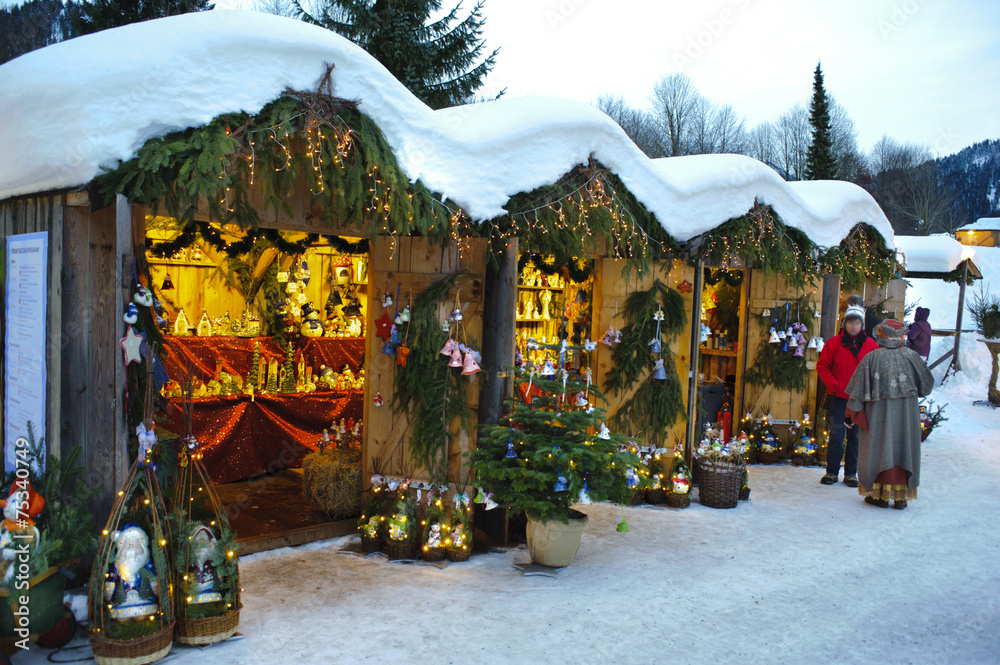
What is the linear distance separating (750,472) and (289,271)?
6.16 m

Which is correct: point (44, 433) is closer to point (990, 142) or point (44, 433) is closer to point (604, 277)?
point (604, 277)

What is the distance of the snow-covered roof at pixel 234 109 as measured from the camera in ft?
14.0

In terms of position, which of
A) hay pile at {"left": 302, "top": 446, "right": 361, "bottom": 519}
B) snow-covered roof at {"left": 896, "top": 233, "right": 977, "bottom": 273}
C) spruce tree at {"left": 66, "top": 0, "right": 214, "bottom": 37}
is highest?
spruce tree at {"left": 66, "top": 0, "right": 214, "bottom": 37}

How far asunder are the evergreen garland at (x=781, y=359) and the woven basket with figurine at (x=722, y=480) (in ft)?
8.26

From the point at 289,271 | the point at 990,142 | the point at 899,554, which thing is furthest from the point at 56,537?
the point at 990,142

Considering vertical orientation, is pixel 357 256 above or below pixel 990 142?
below

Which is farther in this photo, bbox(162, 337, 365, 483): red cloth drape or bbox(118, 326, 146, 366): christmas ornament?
bbox(162, 337, 365, 483): red cloth drape

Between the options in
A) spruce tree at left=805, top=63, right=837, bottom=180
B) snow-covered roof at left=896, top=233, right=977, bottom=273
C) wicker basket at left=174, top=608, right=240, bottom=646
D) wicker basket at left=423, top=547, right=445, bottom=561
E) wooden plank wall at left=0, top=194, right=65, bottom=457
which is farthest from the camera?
spruce tree at left=805, top=63, right=837, bottom=180

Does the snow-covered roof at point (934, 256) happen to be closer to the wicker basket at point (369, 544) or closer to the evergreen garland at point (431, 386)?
the evergreen garland at point (431, 386)

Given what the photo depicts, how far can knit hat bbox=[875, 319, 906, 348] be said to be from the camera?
7348 millimetres

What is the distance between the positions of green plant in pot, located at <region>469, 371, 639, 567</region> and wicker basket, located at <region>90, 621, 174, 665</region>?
7.92ft

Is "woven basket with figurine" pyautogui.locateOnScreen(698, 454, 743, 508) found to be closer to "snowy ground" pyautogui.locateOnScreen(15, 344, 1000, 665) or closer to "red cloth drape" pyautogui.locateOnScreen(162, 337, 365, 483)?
"snowy ground" pyautogui.locateOnScreen(15, 344, 1000, 665)

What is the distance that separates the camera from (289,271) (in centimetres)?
831

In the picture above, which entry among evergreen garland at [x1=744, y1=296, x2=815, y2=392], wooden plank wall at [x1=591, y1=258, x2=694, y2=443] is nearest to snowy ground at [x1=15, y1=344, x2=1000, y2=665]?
wooden plank wall at [x1=591, y1=258, x2=694, y2=443]
